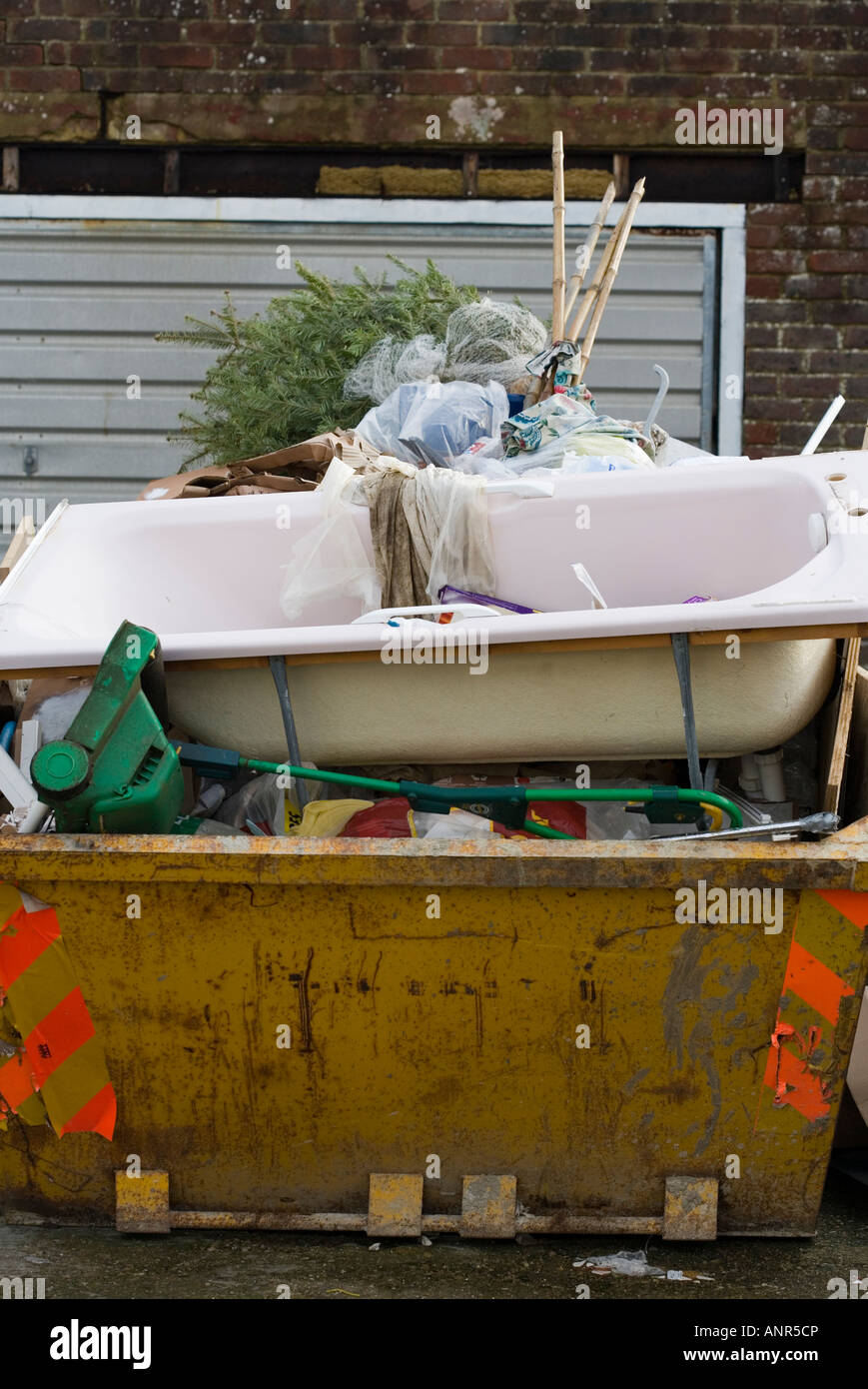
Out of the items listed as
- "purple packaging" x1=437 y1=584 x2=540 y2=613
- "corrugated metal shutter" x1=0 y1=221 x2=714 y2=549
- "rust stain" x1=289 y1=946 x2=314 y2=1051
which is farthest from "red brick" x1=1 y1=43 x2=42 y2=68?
"rust stain" x1=289 y1=946 x2=314 y2=1051

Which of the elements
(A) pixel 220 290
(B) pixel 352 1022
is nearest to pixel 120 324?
(A) pixel 220 290

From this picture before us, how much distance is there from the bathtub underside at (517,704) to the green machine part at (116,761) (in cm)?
24

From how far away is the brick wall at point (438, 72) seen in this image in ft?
16.8

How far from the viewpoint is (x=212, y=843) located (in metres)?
1.95

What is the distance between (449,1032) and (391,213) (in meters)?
4.06

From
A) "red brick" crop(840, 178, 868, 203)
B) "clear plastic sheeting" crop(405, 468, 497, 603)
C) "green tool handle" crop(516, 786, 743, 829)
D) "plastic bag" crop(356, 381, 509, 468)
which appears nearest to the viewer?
"green tool handle" crop(516, 786, 743, 829)

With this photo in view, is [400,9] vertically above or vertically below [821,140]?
above

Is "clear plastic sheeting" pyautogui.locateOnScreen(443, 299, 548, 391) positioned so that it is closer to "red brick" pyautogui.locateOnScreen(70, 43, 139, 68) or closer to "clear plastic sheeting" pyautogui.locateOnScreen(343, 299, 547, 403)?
"clear plastic sheeting" pyautogui.locateOnScreen(343, 299, 547, 403)

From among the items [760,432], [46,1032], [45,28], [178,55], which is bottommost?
[46,1032]

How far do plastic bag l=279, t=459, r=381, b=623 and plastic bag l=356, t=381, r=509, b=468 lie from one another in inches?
18.4

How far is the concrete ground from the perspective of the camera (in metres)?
2.02

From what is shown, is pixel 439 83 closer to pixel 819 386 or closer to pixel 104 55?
pixel 104 55

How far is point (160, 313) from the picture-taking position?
213 inches

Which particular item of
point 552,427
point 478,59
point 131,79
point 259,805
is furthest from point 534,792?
point 131,79
